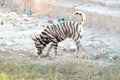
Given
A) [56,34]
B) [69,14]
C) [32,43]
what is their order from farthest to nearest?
[69,14] < [32,43] < [56,34]

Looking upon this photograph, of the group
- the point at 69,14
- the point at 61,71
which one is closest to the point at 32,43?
the point at 69,14

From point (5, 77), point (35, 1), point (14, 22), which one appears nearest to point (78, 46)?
point (5, 77)

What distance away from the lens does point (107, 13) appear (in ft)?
52.1

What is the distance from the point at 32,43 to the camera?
572 inches

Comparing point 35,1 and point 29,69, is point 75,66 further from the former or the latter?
point 35,1

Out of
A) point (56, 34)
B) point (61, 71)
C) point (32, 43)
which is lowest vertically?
point (32, 43)

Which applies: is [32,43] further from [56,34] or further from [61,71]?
[61,71]

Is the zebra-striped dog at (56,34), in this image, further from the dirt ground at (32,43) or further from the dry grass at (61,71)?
the dry grass at (61,71)

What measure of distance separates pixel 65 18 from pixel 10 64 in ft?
24.9

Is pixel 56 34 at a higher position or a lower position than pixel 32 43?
higher

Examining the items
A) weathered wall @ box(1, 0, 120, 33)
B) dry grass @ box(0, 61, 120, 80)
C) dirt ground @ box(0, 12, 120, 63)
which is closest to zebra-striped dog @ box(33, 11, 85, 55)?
dirt ground @ box(0, 12, 120, 63)

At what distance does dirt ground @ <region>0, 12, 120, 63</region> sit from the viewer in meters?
11.8

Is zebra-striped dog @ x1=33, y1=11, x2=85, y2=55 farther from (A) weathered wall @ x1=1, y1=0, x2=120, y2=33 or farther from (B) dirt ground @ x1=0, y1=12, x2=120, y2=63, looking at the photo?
(A) weathered wall @ x1=1, y1=0, x2=120, y2=33

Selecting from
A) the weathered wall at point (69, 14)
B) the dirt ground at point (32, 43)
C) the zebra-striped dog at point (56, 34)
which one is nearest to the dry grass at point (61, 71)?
the dirt ground at point (32, 43)
